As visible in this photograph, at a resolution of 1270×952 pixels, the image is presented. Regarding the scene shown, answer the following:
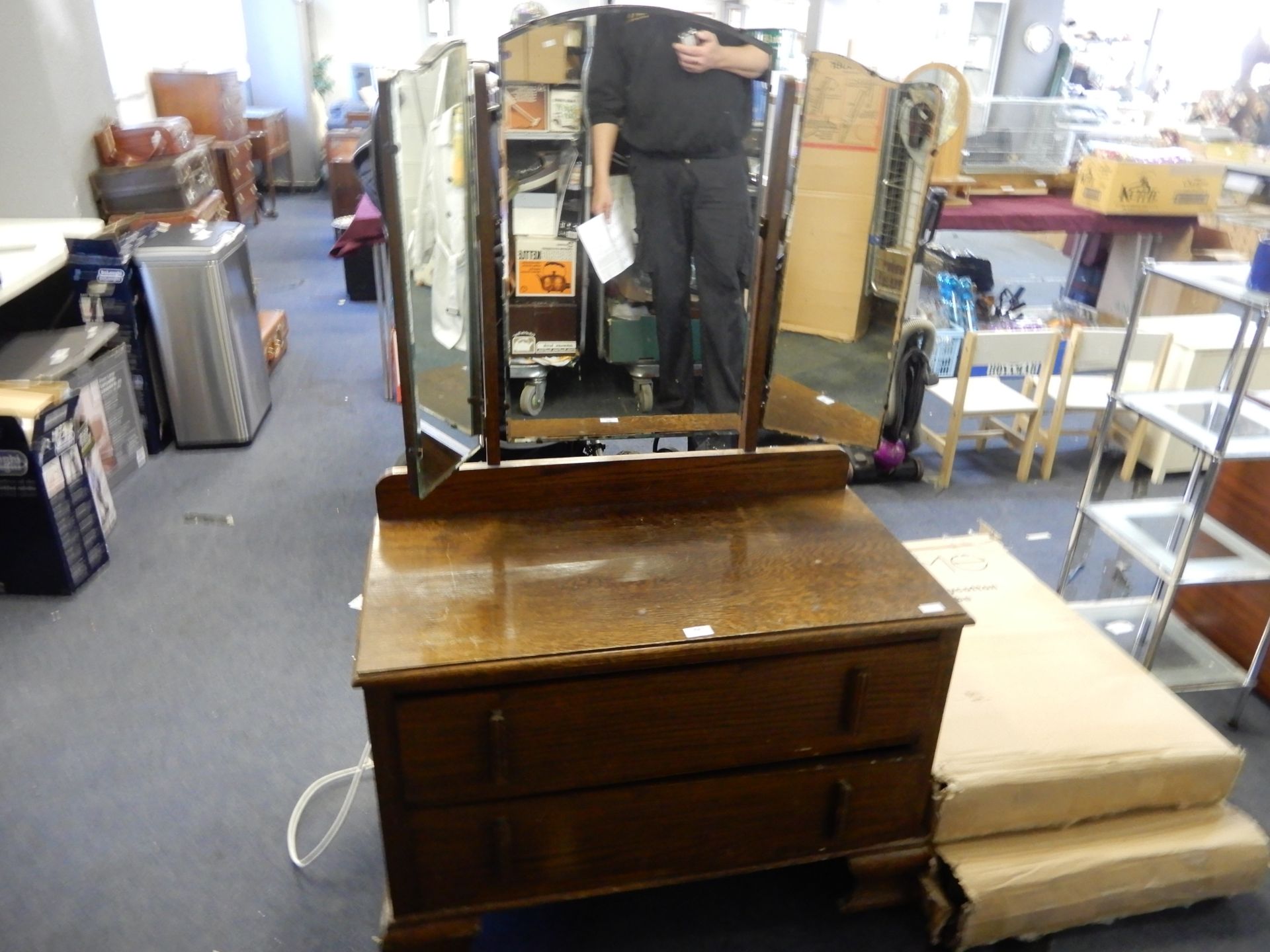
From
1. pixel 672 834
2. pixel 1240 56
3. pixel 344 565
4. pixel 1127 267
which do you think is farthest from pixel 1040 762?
pixel 1240 56

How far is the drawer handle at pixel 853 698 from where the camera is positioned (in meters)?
1.35

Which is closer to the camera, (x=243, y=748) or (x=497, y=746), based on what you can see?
(x=497, y=746)

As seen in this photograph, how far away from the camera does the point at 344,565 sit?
105 inches

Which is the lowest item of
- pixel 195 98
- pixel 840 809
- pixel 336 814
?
pixel 336 814

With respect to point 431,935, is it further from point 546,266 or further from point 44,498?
point 44,498

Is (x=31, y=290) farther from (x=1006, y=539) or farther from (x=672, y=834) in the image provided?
(x=1006, y=539)

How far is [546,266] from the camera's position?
1.66 meters

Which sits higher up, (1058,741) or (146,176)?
(146,176)

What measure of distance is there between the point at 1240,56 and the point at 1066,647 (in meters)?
6.81

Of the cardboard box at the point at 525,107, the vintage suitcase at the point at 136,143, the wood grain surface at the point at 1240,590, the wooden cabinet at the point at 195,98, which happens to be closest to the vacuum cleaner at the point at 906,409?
the wood grain surface at the point at 1240,590

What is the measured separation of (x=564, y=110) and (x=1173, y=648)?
1.95 m

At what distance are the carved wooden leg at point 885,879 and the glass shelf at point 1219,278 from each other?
128 cm

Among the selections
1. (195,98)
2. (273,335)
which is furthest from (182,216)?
(195,98)

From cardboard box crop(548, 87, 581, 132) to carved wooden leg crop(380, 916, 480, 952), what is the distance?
1.28m
